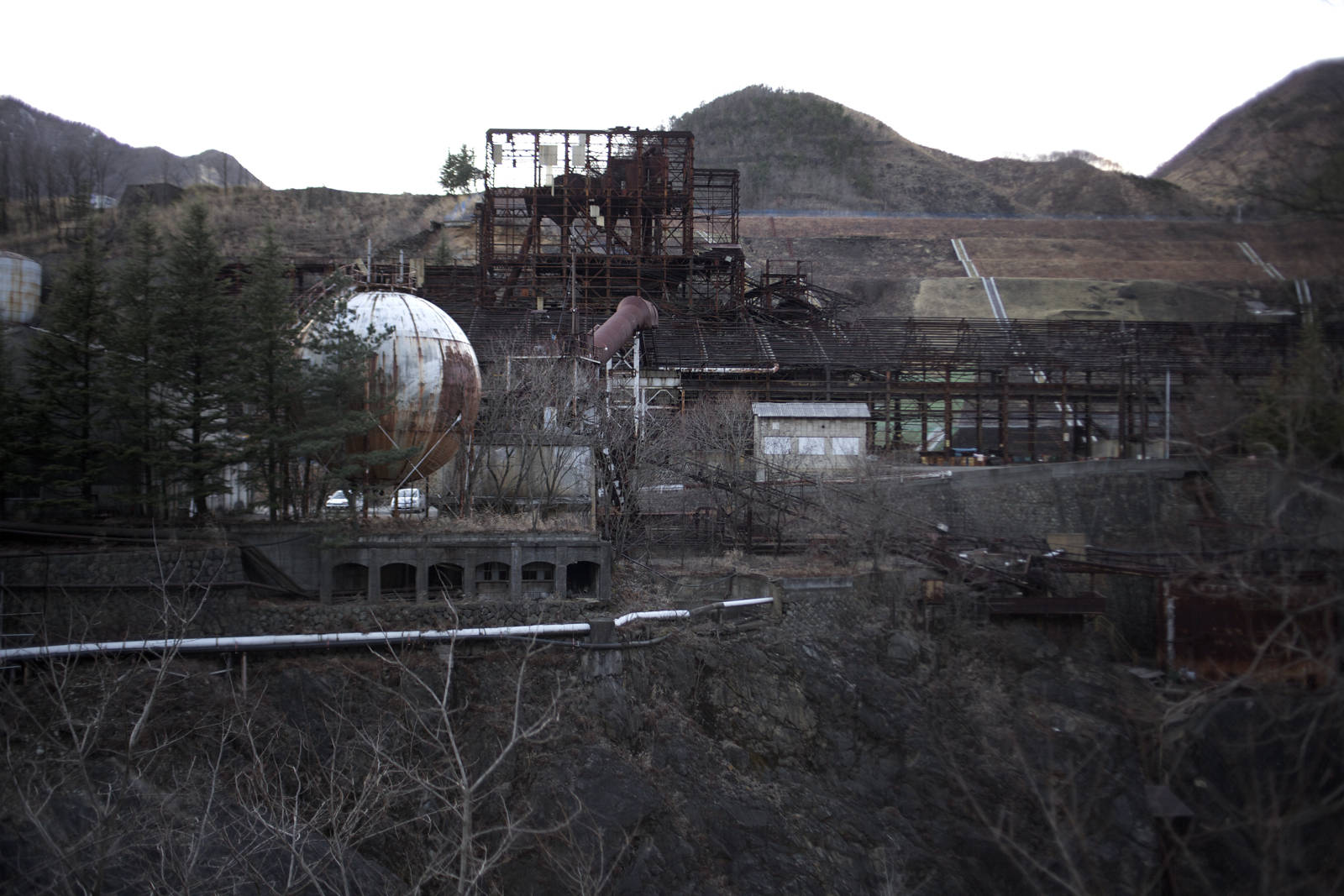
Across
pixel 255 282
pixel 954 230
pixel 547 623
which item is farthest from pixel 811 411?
pixel 954 230

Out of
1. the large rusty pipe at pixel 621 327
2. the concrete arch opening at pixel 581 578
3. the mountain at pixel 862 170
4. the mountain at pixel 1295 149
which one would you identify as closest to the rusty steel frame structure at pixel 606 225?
the large rusty pipe at pixel 621 327

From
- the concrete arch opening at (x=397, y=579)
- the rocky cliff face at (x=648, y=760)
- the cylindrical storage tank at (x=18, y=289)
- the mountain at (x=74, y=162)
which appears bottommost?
the rocky cliff face at (x=648, y=760)

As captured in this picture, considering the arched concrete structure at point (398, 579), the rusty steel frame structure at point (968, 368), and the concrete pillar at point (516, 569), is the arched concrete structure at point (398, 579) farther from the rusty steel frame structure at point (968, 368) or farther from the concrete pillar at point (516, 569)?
the rusty steel frame structure at point (968, 368)

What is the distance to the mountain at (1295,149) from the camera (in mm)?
5809

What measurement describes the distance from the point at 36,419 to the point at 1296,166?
19440mm

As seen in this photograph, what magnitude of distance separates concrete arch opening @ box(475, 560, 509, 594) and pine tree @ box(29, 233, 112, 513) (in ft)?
23.5

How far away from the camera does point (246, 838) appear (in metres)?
10.9

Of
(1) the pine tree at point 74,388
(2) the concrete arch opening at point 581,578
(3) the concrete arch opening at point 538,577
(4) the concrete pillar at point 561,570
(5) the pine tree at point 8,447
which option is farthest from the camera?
(2) the concrete arch opening at point 581,578

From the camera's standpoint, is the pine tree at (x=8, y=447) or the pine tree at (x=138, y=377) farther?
the pine tree at (x=138, y=377)

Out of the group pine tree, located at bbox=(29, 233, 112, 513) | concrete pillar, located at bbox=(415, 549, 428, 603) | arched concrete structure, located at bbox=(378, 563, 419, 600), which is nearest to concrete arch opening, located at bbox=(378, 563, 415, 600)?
arched concrete structure, located at bbox=(378, 563, 419, 600)

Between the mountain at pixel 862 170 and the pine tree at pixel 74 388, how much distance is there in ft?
244

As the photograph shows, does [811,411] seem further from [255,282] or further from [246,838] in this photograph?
[246,838]

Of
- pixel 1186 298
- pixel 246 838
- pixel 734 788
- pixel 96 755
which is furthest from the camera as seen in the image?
pixel 1186 298

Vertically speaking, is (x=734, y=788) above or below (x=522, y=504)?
below
